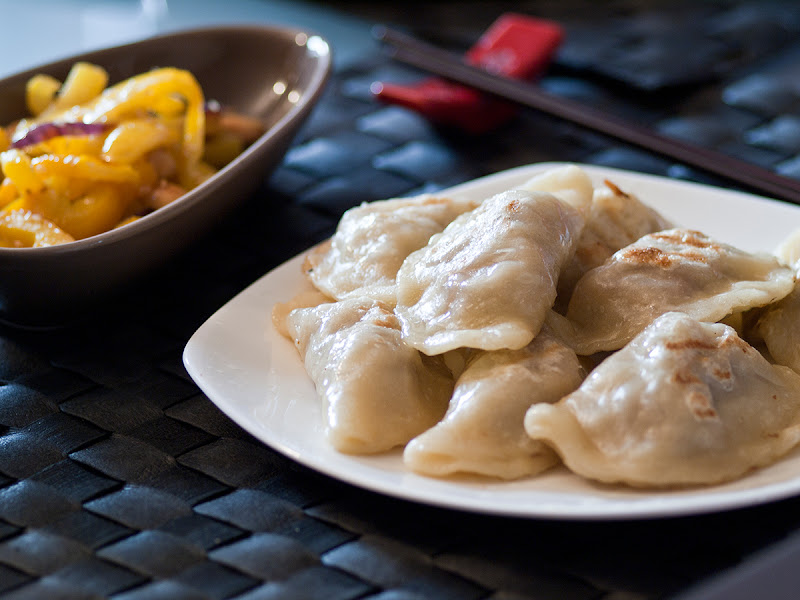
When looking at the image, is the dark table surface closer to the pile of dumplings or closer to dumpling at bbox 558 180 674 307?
the pile of dumplings

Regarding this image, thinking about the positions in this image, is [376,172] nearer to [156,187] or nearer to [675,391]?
[156,187]

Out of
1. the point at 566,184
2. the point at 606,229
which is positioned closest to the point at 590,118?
the point at 566,184

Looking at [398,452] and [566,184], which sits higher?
[566,184]

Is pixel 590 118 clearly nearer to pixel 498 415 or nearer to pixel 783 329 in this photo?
pixel 783 329

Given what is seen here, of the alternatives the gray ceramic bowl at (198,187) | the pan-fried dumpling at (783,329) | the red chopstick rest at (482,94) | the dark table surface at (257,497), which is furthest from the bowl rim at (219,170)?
the pan-fried dumpling at (783,329)

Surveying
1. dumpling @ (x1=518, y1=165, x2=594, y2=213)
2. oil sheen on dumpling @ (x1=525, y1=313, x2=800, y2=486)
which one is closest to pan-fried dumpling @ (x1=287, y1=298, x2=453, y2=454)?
oil sheen on dumpling @ (x1=525, y1=313, x2=800, y2=486)

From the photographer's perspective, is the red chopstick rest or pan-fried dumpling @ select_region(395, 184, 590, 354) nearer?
pan-fried dumpling @ select_region(395, 184, 590, 354)
